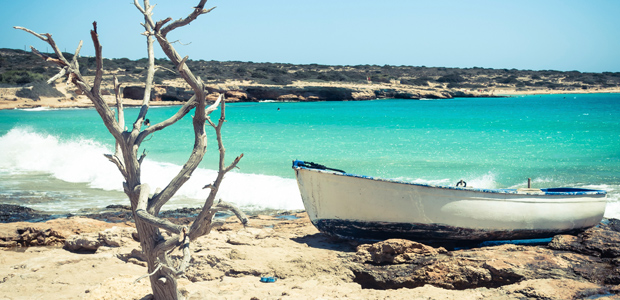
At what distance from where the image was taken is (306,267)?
6.25 metres

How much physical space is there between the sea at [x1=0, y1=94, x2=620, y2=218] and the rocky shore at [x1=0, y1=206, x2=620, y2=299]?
330cm

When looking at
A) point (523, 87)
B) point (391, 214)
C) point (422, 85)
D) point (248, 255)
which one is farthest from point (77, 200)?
point (523, 87)

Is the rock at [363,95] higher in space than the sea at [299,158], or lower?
higher

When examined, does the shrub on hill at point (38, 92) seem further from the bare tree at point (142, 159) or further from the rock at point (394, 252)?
the bare tree at point (142, 159)

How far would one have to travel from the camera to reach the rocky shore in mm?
5391

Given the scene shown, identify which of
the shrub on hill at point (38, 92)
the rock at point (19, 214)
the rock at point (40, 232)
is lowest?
the rock at point (19, 214)

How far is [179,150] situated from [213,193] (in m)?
16.7

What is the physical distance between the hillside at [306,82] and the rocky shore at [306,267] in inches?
1383

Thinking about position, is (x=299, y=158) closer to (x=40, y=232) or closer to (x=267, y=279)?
(x=40, y=232)

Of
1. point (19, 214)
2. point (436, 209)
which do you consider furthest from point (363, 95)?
point (436, 209)

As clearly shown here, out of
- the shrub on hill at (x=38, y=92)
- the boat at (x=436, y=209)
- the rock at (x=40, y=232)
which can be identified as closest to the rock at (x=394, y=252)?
the boat at (x=436, y=209)

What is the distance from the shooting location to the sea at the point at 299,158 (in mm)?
11820

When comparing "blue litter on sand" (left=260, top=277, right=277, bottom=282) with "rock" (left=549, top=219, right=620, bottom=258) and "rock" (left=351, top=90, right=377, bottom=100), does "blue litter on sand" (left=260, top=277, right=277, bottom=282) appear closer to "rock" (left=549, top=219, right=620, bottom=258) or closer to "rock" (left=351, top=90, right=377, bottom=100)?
"rock" (left=549, top=219, right=620, bottom=258)

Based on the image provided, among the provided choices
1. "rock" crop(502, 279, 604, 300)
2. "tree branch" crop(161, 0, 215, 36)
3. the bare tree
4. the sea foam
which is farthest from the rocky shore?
the sea foam
